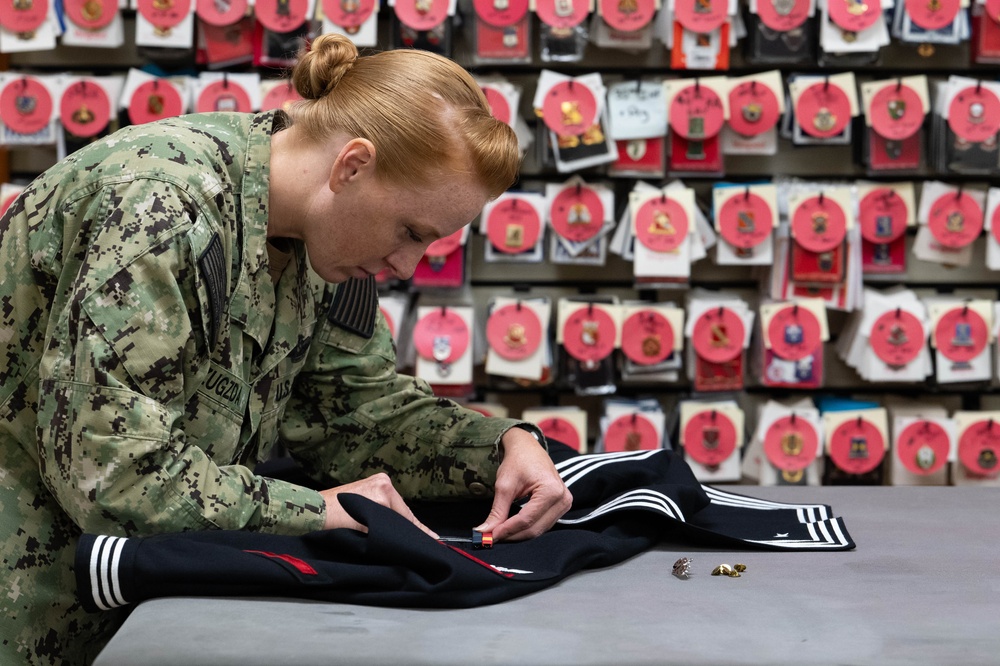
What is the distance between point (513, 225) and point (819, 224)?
817mm

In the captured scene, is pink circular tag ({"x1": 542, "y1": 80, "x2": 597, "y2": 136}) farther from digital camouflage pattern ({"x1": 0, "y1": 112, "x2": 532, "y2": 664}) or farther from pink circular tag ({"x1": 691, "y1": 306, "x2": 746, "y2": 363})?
digital camouflage pattern ({"x1": 0, "y1": 112, "x2": 532, "y2": 664})

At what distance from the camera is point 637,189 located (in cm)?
283

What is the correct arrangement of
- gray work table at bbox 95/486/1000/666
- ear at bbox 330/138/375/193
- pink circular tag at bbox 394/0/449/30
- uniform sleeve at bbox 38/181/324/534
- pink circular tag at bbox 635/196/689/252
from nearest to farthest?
gray work table at bbox 95/486/1000/666 < uniform sleeve at bbox 38/181/324/534 < ear at bbox 330/138/375/193 < pink circular tag at bbox 394/0/449/30 < pink circular tag at bbox 635/196/689/252

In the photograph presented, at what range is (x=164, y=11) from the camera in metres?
2.70

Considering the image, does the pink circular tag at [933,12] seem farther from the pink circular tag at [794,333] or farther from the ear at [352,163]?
the ear at [352,163]

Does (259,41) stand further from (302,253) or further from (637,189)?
(302,253)

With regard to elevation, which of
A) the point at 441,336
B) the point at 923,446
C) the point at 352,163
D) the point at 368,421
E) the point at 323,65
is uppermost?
the point at 323,65

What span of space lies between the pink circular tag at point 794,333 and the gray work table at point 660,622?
148 cm

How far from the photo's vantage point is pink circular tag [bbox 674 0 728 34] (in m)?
2.71

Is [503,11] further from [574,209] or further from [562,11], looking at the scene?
[574,209]

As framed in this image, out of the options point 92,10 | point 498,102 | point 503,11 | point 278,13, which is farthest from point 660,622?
point 92,10

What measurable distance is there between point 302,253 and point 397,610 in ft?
1.80

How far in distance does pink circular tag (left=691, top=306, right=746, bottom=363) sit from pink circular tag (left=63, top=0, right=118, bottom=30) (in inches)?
68.9

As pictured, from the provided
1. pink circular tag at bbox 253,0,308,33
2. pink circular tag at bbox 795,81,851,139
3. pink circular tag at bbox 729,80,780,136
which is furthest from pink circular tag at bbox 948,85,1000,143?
pink circular tag at bbox 253,0,308,33
